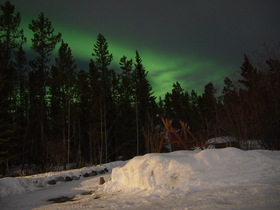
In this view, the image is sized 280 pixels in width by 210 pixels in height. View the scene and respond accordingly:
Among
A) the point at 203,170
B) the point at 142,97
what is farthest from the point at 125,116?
the point at 203,170

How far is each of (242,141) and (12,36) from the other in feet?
82.1

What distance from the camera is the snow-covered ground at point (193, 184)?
463cm

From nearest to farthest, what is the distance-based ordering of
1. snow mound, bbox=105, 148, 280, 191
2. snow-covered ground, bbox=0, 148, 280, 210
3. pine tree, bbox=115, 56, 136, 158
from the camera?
snow-covered ground, bbox=0, 148, 280, 210, snow mound, bbox=105, 148, 280, 191, pine tree, bbox=115, 56, 136, 158

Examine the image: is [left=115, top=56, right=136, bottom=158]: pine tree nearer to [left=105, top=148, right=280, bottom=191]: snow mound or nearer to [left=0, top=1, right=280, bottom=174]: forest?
[left=0, top=1, right=280, bottom=174]: forest

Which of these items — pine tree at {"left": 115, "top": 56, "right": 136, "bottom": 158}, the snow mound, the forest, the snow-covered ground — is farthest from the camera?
pine tree at {"left": 115, "top": 56, "right": 136, "bottom": 158}

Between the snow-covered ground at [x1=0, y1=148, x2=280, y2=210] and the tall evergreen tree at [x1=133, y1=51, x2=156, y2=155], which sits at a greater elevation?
the tall evergreen tree at [x1=133, y1=51, x2=156, y2=155]

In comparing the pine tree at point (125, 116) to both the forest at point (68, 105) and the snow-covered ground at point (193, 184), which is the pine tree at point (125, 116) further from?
the snow-covered ground at point (193, 184)

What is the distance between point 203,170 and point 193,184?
2.20 ft

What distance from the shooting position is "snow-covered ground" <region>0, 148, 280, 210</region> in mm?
4633

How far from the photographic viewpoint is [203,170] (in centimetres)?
673

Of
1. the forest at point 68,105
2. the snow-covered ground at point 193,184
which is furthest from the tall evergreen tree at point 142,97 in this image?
the snow-covered ground at point 193,184

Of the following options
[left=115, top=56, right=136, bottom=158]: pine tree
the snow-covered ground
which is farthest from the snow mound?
[left=115, top=56, right=136, bottom=158]: pine tree

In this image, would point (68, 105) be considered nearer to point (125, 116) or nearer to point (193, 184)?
point (125, 116)

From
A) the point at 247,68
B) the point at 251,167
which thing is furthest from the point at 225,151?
the point at 247,68
